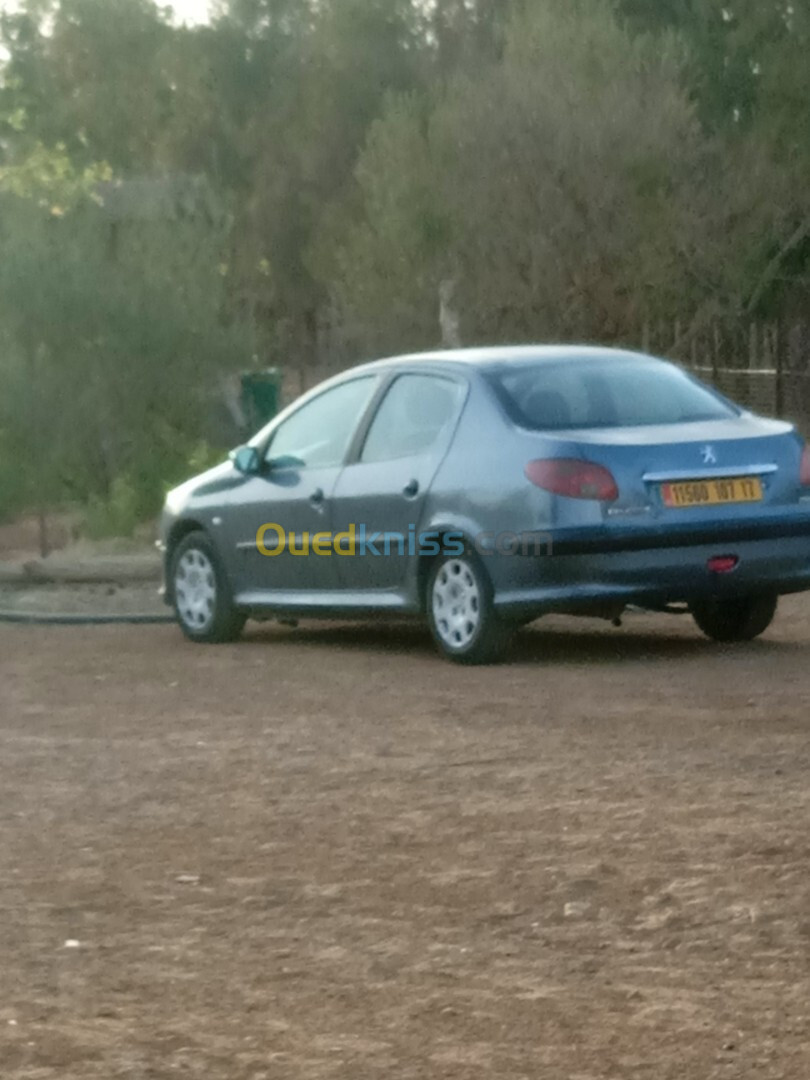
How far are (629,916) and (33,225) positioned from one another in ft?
64.9

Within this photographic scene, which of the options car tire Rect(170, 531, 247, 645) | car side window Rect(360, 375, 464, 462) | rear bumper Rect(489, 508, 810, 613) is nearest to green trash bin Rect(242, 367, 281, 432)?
car tire Rect(170, 531, 247, 645)

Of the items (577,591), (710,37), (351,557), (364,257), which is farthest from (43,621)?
(710,37)

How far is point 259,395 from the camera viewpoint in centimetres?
2769

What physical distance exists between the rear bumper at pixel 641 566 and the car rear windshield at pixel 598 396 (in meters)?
0.70

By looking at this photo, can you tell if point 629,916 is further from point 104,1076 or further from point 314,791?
point 314,791

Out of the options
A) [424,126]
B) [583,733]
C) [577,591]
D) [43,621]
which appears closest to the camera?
[583,733]

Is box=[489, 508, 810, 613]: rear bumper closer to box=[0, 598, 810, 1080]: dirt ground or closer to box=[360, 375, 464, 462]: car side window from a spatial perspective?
box=[0, 598, 810, 1080]: dirt ground

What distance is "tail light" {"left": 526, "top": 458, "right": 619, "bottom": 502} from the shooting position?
12.8 metres

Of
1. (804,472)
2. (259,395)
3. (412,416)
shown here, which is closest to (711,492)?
(804,472)

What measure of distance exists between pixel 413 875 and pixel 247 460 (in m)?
7.38

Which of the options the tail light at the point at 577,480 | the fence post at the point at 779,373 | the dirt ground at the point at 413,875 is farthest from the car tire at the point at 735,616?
the fence post at the point at 779,373

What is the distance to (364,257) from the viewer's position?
3744 cm

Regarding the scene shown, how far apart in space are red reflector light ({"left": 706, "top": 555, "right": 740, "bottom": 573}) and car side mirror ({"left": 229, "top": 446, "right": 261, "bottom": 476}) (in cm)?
302

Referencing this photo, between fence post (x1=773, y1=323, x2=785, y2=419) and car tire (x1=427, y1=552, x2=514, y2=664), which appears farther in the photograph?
fence post (x1=773, y1=323, x2=785, y2=419)
